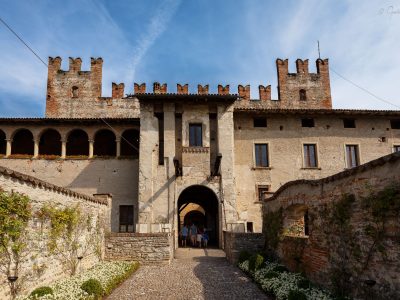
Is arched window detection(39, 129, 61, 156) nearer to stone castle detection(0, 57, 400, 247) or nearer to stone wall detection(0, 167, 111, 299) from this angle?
stone castle detection(0, 57, 400, 247)

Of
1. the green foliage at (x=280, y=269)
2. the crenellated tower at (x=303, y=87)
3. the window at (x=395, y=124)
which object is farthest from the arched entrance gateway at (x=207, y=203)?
the window at (x=395, y=124)

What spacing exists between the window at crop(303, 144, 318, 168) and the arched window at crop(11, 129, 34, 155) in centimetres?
1808

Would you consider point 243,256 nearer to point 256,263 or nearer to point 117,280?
point 256,263

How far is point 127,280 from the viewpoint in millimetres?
10961

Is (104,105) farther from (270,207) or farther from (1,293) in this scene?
(1,293)

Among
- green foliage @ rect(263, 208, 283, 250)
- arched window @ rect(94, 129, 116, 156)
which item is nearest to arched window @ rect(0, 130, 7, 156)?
arched window @ rect(94, 129, 116, 156)

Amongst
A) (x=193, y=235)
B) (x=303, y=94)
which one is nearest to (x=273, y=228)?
(x=193, y=235)

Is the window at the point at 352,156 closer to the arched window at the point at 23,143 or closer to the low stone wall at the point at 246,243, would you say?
the low stone wall at the point at 246,243

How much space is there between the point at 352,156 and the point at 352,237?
17080mm

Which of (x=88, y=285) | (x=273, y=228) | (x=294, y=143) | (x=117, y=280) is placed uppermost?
(x=294, y=143)

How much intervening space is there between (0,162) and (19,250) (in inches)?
645

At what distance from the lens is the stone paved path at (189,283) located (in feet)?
29.8

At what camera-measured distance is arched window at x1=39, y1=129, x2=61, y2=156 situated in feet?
75.7

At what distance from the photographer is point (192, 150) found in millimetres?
20109
